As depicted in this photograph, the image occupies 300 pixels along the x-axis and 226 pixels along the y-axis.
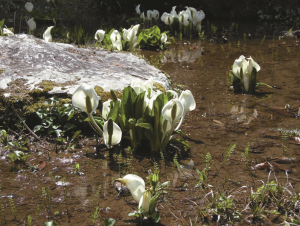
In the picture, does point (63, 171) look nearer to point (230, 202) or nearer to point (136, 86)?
point (136, 86)

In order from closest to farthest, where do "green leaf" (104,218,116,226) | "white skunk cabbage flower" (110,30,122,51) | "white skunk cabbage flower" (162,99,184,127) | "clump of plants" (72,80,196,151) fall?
1. "green leaf" (104,218,116,226)
2. "white skunk cabbage flower" (162,99,184,127)
3. "clump of plants" (72,80,196,151)
4. "white skunk cabbage flower" (110,30,122,51)

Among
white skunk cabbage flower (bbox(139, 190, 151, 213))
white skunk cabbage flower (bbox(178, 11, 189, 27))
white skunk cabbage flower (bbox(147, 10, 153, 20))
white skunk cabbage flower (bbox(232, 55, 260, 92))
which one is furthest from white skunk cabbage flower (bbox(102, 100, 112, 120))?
white skunk cabbage flower (bbox(147, 10, 153, 20))

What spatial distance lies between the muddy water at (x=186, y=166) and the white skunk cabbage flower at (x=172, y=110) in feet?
1.18

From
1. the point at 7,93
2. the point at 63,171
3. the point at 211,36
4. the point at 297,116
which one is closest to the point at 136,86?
the point at 63,171

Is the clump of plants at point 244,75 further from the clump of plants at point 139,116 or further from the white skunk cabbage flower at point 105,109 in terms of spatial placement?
the white skunk cabbage flower at point 105,109

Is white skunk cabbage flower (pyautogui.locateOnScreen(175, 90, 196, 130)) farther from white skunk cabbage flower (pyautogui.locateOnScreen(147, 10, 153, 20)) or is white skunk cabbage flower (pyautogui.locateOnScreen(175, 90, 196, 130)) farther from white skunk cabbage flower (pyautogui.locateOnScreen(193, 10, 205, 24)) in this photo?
white skunk cabbage flower (pyautogui.locateOnScreen(147, 10, 153, 20))

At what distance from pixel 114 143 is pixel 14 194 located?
31.9 inches

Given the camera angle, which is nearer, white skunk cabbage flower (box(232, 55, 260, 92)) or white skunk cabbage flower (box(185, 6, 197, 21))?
white skunk cabbage flower (box(232, 55, 260, 92))

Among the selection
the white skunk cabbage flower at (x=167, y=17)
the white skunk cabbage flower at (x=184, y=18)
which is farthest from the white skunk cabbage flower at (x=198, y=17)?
the white skunk cabbage flower at (x=167, y=17)

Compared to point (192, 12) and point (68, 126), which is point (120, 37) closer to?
point (192, 12)

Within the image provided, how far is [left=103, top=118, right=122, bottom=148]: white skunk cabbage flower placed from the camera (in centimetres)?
245

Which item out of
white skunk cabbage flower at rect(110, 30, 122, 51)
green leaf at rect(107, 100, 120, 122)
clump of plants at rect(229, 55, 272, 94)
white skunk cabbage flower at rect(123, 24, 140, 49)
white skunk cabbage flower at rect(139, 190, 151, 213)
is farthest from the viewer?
white skunk cabbage flower at rect(123, 24, 140, 49)

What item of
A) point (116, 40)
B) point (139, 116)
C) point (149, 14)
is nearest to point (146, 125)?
point (139, 116)

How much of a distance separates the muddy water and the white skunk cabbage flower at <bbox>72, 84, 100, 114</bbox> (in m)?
0.40
